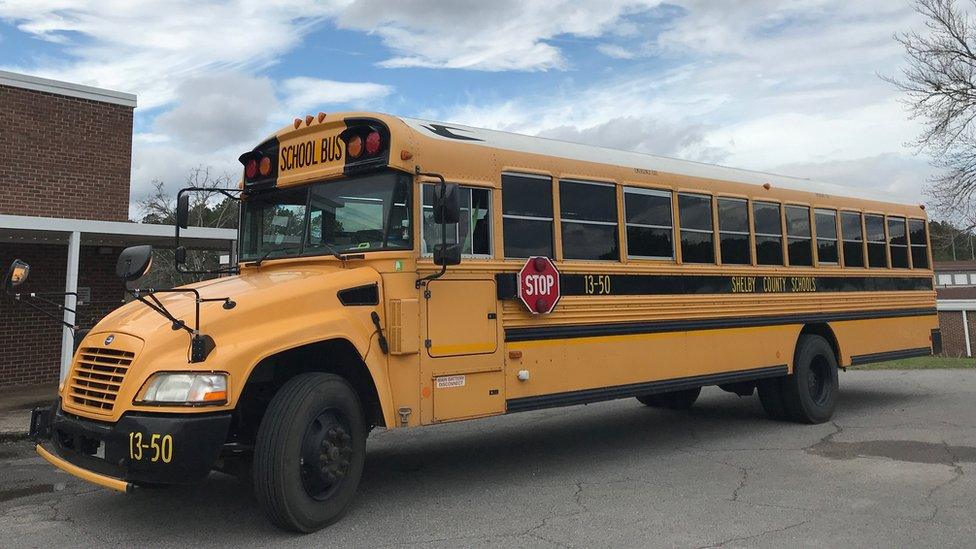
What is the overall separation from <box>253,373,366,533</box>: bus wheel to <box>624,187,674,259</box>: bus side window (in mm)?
2987

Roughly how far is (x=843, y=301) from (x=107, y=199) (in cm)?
1213

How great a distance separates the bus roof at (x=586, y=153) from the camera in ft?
17.6

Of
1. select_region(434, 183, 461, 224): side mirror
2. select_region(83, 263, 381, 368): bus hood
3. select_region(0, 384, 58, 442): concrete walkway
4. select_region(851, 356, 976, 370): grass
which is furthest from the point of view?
select_region(851, 356, 976, 370): grass

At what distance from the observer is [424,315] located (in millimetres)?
4828

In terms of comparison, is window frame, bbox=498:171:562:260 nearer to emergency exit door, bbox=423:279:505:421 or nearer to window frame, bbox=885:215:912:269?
emergency exit door, bbox=423:279:505:421

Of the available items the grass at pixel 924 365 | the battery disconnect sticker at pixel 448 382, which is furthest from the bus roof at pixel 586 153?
the grass at pixel 924 365

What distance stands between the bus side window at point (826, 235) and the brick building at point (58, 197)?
333 inches

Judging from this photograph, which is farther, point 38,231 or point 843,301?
point 38,231

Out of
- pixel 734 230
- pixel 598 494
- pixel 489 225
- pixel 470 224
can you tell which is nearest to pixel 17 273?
pixel 470 224

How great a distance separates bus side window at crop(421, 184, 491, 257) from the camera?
4961 mm

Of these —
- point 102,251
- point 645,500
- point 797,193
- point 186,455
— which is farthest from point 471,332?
point 102,251

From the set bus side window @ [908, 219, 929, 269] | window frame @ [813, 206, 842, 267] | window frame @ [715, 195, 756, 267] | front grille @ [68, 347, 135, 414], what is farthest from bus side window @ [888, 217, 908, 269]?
front grille @ [68, 347, 135, 414]

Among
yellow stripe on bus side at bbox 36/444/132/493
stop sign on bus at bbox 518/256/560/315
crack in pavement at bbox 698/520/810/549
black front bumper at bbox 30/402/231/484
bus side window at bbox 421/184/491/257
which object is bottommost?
crack in pavement at bbox 698/520/810/549

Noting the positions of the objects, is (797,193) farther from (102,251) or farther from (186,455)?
(102,251)
